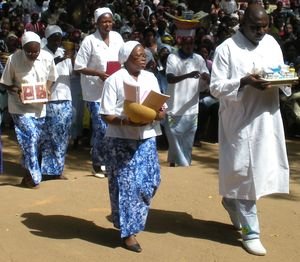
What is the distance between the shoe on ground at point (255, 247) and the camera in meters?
5.45

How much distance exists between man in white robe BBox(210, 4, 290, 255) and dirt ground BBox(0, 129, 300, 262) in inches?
13.8

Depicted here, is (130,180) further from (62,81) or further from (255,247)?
(62,81)

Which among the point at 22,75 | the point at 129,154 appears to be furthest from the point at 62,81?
the point at 129,154

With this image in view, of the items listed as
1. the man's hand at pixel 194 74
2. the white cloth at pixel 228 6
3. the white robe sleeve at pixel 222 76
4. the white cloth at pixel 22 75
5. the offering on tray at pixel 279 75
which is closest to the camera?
the offering on tray at pixel 279 75

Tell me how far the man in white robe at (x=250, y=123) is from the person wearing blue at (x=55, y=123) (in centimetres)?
326

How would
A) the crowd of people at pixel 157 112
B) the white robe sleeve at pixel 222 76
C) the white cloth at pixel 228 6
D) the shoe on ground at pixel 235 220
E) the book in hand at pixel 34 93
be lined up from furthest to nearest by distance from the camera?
the white cloth at pixel 228 6 < the book in hand at pixel 34 93 < the shoe on ground at pixel 235 220 < the crowd of people at pixel 157 112 < the white robe sleeve at pixel 222 76

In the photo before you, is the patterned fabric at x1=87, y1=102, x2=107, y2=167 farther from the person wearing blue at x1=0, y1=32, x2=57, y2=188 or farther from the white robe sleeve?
the white robe sleeve

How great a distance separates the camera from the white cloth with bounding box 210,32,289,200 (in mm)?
5371

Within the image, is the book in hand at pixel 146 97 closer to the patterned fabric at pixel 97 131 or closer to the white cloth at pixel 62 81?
the patterned fabric at pixel 97 131

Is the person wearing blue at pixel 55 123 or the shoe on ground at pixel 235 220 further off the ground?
the person wearing blue at pixel 55 123

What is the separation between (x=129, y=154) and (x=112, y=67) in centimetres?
277

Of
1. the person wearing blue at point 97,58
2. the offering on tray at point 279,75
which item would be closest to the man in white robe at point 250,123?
the offering on tray at point 279,75

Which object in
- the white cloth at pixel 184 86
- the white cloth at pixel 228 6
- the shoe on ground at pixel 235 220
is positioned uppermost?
the white cloth at pixel 228 6

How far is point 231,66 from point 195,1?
1218 cm
